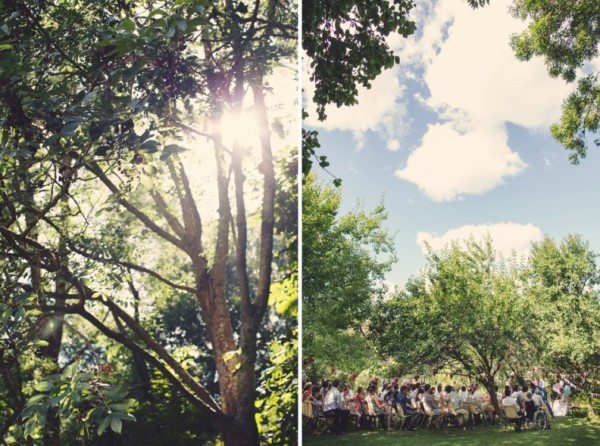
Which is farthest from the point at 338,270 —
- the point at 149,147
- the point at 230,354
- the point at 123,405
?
the point at 123,405

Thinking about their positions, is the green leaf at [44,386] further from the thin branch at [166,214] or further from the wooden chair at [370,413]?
the wooden chair at [370,413]

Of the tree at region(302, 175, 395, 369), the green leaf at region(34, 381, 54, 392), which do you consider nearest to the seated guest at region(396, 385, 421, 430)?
the tree at region(302, 175, 395, 369)

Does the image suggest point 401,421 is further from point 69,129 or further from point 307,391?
point 69,129

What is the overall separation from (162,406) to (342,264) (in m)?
1.68

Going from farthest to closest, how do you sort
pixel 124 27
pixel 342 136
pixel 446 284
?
pixel 342 136
pixel 446 284
pixel 124 27

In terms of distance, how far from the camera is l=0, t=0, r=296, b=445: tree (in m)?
1.50

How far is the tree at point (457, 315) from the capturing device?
2.77m

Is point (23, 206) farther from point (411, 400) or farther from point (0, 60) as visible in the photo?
point (411, 400)

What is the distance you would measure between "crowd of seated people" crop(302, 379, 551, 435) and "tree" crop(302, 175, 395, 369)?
0.16m

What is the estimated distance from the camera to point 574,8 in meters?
2.84

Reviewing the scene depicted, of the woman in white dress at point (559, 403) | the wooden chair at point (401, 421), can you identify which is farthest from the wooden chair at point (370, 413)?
the woman in white dress at point (559, 403)

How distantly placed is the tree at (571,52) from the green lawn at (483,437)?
1301 mm

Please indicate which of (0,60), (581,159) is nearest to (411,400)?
(581,159)

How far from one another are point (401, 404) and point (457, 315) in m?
0.57
